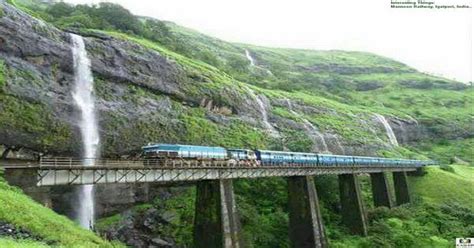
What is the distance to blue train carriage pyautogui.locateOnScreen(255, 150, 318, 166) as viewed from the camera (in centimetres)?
5150

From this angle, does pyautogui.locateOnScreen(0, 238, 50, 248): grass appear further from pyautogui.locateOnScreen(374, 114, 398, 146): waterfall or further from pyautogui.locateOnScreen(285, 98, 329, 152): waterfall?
pyautogui.locateOnScreen(374, 114, 398, 146): waterfall

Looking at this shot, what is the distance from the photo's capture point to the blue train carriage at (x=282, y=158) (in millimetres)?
51503

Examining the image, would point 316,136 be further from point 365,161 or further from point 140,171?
point 140,171

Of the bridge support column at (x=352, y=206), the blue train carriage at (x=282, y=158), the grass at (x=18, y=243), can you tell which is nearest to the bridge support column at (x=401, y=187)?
the bridge support column at (x=352, y=206)

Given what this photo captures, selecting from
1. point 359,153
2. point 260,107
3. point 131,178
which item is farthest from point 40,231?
point 359,153

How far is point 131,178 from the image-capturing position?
104ft

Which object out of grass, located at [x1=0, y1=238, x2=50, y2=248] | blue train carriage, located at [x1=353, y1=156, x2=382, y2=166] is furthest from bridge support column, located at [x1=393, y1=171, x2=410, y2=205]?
grass, located at [x1=0, y1=238, x2=50, y2=248]

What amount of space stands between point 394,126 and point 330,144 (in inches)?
1775

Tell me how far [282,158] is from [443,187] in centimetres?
4300

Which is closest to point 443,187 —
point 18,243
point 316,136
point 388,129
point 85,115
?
point 316,136

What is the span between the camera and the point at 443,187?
3211 inches

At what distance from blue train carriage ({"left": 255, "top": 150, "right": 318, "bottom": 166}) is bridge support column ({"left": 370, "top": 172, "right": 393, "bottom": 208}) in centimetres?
1820

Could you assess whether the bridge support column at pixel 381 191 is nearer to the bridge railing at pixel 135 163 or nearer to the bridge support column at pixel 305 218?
the bridge support column at pixel 305 218

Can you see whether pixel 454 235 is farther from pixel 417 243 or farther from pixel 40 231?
pixel 40 231
